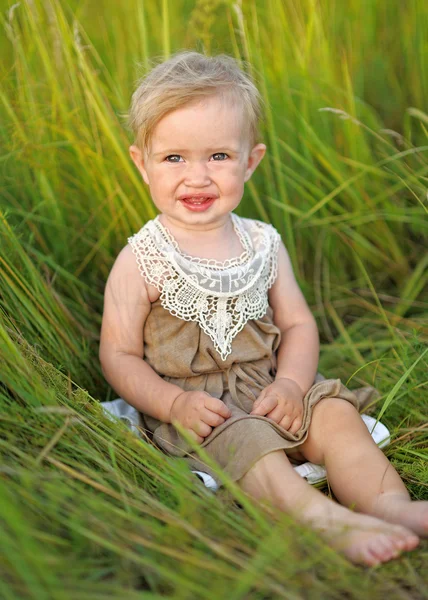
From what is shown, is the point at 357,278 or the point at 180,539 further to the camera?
the point at 357,278

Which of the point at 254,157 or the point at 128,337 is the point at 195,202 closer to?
the point at 254,157

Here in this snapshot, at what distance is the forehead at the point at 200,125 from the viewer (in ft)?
6.55

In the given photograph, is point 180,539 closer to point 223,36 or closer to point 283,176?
point 283,176

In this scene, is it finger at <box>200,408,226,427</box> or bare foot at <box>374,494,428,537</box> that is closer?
bare foot at <box>374,494,428,537</box>

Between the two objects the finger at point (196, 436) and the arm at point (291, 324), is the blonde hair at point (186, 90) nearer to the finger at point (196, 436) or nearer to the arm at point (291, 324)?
the arm at point (291, 324)

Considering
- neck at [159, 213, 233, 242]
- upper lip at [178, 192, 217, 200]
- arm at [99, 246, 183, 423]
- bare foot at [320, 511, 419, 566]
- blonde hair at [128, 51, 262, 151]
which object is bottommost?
bare foot at [320, 511, 419, 566]

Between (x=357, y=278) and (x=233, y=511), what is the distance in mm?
1481

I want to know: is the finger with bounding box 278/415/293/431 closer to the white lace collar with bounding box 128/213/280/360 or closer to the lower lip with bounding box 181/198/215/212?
the white lace collar with bounding box 128/213/280/360

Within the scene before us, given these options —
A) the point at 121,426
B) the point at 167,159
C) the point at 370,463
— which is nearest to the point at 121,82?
the point at 167,159

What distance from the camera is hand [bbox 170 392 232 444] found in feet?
6.32

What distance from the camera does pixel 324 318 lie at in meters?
2.75

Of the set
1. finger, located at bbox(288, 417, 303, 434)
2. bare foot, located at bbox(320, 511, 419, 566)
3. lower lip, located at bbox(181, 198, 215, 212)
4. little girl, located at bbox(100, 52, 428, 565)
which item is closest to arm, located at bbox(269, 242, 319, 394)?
little girl, located at bbox(100, 52, 428, 565)

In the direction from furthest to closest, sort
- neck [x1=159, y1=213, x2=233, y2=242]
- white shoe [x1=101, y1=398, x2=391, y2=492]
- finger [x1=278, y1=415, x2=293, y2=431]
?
neck [x1=159, y1=213, x2=233, y2=242], finger [x1=278, y1=415, x2=293, y2=431], white shoe [x1=101, y1=398, x2=391, y2=492]

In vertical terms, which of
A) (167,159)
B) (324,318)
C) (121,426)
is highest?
(167,159)
